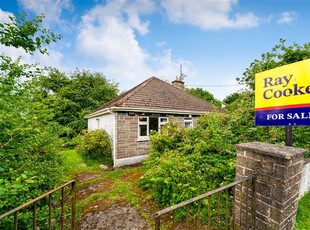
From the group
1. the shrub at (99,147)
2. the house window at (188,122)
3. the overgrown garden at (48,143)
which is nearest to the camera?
the overgrown garden at (48,143)

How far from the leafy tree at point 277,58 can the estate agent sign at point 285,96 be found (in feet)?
23.5

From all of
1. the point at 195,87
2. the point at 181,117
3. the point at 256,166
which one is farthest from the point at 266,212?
the point at 195,87

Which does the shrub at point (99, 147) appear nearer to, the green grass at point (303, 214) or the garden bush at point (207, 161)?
the garden bush at point (207, 161)

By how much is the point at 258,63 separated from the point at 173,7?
6.55 meters

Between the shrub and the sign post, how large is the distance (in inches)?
297

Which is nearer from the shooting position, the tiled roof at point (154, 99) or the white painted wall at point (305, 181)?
the white painted wall at point (305, 181)

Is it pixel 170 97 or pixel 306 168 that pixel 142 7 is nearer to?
pixel 170 97

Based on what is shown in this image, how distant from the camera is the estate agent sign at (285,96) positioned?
7.55ft

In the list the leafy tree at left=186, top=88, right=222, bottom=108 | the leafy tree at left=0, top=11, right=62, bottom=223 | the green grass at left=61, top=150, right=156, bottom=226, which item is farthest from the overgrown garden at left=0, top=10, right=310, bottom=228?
the leafy tree at left=186, top=88, right=222, bottom=108

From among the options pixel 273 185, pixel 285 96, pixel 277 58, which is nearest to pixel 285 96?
pixel 285 96

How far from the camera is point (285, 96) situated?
98.9 inches

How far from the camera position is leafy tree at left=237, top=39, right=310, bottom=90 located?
8055 mm

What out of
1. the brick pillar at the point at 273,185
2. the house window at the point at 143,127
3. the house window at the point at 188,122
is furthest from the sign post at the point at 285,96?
the house window at the point at 188,122

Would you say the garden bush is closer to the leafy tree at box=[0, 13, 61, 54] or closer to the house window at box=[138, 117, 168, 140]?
the house window at box=[138, 117, 168, 140]
